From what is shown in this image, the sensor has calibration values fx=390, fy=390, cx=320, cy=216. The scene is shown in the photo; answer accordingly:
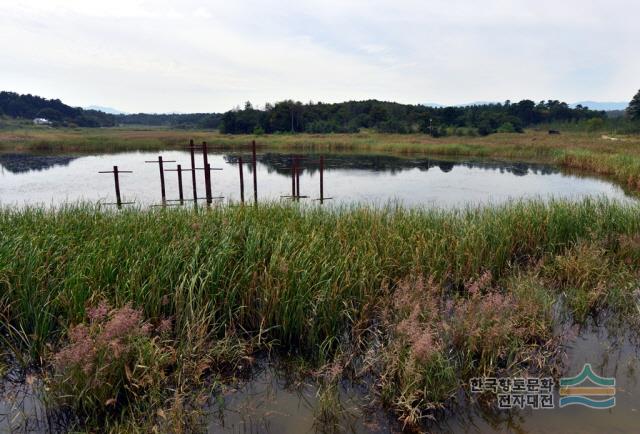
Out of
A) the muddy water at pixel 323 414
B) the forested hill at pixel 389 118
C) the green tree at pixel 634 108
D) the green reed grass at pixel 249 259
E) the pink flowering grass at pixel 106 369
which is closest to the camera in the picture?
the pink flowering grass at pixel 106 369

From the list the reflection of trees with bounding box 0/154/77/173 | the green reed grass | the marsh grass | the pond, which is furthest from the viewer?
the reflection of trees with bounding box 0/154/77/173

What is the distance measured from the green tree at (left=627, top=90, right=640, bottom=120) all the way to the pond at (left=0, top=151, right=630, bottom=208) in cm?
4043

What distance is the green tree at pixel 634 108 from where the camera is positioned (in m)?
56.3

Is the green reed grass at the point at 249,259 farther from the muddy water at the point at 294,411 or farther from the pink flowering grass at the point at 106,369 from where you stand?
the pink flowering grass at the point at 106,369

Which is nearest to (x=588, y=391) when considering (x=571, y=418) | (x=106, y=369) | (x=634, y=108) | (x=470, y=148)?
(x=571, y=418)

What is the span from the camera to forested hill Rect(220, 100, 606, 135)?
2724 inches

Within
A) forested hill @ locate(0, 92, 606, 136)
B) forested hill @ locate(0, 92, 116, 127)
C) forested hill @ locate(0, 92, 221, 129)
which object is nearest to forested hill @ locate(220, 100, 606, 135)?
forested hill @ locate(0, 92, 606, 136)

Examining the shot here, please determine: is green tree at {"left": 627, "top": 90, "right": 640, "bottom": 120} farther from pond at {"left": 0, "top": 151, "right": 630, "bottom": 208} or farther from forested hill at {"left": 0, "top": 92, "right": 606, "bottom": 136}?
pond at {"left": 0, "top": 151, "right": 630, "bottom": 208}

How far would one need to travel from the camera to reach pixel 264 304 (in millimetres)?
4762

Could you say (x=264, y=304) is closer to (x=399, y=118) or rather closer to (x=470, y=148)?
(x=470, y=148)

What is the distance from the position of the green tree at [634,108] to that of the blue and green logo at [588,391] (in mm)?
68379

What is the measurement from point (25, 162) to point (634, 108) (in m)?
75.1

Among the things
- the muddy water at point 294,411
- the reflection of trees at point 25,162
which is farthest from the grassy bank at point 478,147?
the muddy water at point 294,411

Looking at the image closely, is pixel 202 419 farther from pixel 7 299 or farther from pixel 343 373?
pixel 7 299
